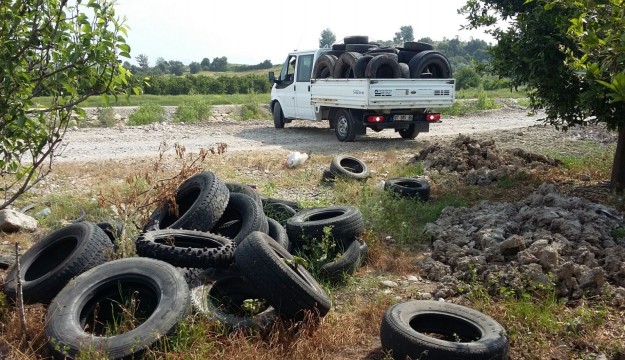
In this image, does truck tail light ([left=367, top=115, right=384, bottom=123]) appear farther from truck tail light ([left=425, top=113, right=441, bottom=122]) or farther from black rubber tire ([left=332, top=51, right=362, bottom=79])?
truck tail light ([left=425, top=113, right=441, bottom=122])

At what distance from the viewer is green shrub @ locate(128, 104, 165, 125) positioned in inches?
758

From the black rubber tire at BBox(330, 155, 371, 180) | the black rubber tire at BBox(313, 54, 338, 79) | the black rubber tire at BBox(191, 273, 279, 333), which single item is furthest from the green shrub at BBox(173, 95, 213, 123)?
the black rubber tire at BBox(191, 273, 279, 333)

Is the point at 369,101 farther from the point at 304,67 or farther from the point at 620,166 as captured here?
the point at 620,166

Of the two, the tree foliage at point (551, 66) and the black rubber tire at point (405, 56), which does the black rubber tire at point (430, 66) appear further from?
the tree foliage at point (551, 66)

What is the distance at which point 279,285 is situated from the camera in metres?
4.29

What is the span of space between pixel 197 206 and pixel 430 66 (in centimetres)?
1068

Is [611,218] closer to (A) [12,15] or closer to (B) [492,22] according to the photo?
(B) [492,22]

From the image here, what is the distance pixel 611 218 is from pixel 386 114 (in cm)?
779

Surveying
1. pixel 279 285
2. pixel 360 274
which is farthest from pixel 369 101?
pixel 279 285

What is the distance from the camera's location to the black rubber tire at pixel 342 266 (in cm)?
550

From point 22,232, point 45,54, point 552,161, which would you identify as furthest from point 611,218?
point 22,232

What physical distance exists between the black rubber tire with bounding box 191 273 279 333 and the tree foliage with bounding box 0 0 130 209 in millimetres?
1576

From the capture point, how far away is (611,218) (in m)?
6.56

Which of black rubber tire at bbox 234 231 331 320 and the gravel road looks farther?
the gravel road
